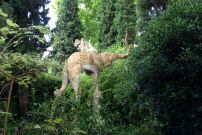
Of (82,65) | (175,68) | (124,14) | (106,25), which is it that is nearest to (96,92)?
(82,65)

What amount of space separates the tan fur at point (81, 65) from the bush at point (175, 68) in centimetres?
274

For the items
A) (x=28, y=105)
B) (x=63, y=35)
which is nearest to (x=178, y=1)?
(x=28, y=105)

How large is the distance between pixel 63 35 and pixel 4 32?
17.8m

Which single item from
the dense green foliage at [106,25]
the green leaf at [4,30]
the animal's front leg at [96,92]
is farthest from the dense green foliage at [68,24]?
the green leaf at [4,30]

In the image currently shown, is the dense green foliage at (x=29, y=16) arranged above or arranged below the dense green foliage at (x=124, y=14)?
below

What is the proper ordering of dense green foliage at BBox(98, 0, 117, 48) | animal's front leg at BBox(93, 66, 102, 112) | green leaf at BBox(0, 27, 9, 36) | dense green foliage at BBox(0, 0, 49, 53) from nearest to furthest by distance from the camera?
green leaf at BBox(0, 27, 9, 36), animal's front leg at BBox(93, 66, 102, 112), dense green foliage at BBox(0, 0, 49, 53), dense green foliage at BBox(98, 0, 117, 48)

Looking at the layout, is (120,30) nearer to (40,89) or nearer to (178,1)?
(40,89)

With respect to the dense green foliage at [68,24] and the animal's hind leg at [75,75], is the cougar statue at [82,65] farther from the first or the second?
the dense green foliage at [68,24]

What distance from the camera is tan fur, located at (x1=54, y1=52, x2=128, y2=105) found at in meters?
9.39

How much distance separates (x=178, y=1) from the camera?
713cm

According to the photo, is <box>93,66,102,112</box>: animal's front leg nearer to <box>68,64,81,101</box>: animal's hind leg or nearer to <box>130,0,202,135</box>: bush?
<box>68,64,81,101</box>: animal's hind leg

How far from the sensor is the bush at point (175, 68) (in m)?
6.16

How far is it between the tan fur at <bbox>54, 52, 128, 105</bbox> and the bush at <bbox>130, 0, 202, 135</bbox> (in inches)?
108

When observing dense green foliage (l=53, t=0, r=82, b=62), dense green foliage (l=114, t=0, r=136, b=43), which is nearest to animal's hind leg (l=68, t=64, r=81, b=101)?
dense green foliage (l=114, t=0, r=136, b=43)
